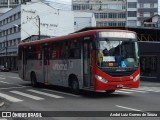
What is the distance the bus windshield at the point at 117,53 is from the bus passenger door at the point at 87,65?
0.70m

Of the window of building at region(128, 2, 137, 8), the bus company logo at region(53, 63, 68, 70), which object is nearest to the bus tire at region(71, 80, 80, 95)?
the bus company logo at region(53, 63, 68, 70)

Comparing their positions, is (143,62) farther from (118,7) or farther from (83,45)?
(118,7)

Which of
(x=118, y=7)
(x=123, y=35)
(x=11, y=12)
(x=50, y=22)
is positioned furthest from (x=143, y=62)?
(x=118, y=7)

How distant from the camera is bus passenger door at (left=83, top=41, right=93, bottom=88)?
1750 centimetres

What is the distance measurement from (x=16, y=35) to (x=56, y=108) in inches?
2916

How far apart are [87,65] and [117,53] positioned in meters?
1.58

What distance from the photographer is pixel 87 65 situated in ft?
58.4

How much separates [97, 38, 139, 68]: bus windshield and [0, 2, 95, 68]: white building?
61.2 meters

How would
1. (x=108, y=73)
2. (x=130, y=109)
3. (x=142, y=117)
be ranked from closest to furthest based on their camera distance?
(x=142, y=117) < (x=130, y=109) < (x=108, y=73)

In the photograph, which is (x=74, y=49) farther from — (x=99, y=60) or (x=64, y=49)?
(x=99, y=60)

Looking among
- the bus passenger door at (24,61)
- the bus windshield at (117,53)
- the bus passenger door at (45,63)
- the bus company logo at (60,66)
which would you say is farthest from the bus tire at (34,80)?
the bus windshield at (117,53)

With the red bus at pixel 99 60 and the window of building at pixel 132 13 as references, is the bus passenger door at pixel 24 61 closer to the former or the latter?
the red bus at pixel 99 60

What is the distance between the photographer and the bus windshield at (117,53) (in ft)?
55.9

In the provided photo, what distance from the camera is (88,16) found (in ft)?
319
